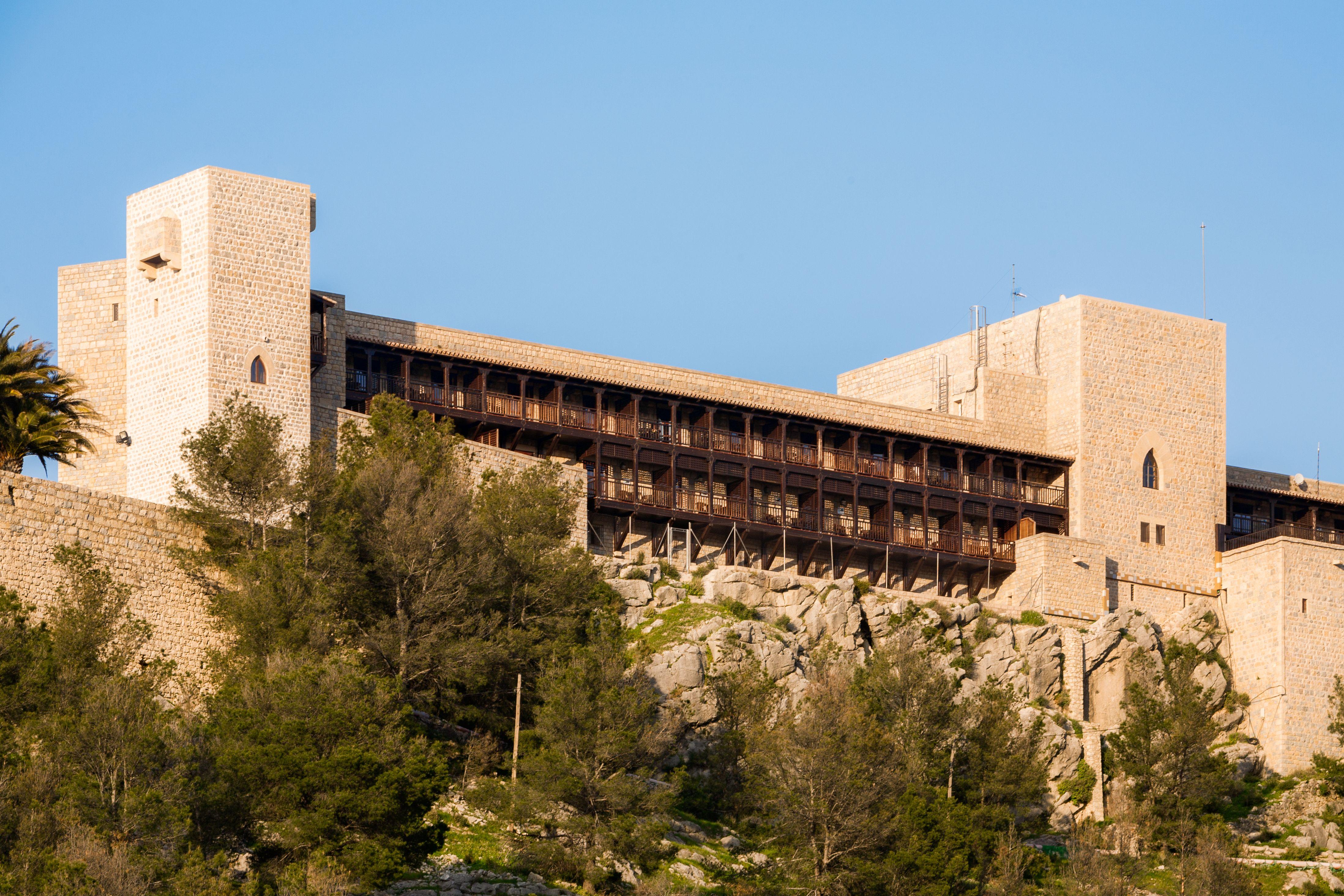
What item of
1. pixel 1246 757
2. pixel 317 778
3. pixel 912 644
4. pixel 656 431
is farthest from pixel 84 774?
pixel 1246 757

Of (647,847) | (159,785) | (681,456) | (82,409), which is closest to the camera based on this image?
(159,785)

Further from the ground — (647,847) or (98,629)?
(98,629)

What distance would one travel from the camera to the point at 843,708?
54031mm

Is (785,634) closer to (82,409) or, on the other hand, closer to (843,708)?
(843,708)

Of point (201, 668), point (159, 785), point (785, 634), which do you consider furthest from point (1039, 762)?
point (159, 785)

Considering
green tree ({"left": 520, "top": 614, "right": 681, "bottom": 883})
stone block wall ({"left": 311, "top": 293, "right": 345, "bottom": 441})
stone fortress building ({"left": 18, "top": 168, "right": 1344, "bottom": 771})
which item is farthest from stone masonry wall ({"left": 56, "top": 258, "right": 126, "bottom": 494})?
green tree ({"left": 520, "top": 614, "right": 681, "bottom": 883})

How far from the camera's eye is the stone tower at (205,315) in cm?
5772

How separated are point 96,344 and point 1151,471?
34.3m

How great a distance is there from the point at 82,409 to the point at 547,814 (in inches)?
696

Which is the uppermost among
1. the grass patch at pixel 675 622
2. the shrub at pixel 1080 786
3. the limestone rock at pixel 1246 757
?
the grass patch at pixel 675 622

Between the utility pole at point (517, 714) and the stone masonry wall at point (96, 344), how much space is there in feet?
47.3

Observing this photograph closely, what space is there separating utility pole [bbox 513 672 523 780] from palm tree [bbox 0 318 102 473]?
12.5 meters

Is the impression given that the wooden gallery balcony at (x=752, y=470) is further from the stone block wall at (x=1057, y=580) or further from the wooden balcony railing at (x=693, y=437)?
the stone block wall at (x=1057, y=580)

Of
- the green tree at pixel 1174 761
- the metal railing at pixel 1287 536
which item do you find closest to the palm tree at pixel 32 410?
the green tree at pixel 1174 761
